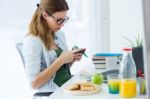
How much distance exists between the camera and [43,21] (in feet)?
7.05

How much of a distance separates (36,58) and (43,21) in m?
0.31

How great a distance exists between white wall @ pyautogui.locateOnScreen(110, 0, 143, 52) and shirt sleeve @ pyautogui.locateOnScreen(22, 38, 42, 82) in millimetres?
1391

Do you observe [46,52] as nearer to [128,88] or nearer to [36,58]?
[36,58]

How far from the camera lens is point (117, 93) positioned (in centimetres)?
150

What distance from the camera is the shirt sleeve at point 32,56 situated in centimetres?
198

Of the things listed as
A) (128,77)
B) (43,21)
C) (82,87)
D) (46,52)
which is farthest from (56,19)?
(128,77)

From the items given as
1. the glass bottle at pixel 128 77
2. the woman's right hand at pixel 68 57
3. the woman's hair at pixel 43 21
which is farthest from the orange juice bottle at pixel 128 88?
the woman's hair at pixel 43 21

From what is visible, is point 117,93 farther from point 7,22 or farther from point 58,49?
point 7,22

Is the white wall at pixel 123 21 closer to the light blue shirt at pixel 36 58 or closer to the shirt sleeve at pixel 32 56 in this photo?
the light blue shirt at pixel 36 58

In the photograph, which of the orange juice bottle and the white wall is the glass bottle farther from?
the white wall

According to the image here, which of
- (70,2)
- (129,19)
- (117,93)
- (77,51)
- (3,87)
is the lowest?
(3,87)

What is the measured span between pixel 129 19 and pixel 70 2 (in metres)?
0.67

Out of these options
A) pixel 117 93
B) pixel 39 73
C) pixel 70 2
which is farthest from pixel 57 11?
pixel 70 2

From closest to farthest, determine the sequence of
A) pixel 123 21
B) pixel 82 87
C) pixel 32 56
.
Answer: pixel 82 87 → pixel 32 56 → pixel 123 21
